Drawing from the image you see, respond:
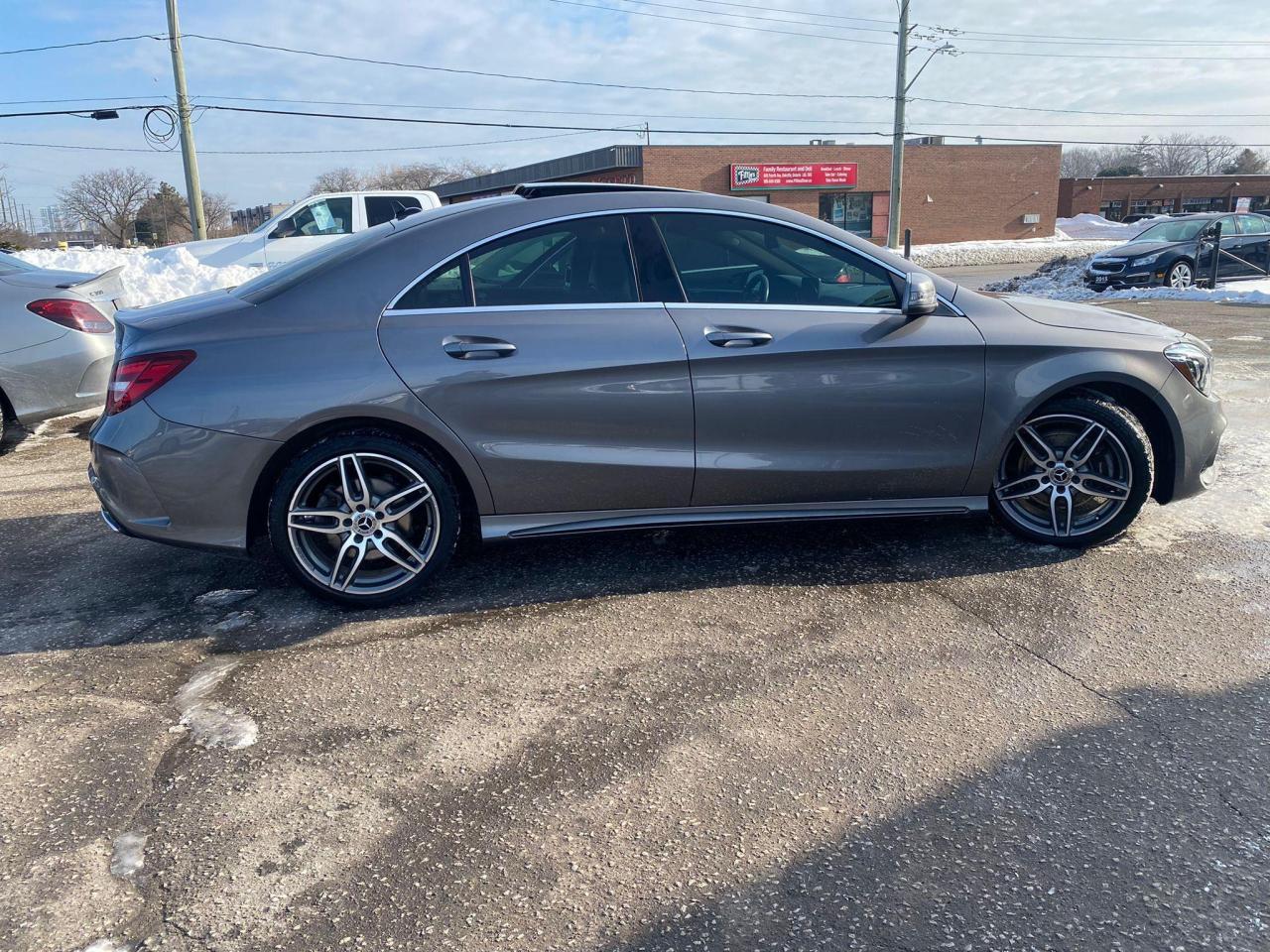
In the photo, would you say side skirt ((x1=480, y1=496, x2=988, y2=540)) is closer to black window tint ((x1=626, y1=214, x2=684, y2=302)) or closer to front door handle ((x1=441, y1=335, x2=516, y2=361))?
front door handle ((x1=441, y1=335, x2=516, y2=361))

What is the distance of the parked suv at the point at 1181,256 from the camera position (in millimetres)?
18578

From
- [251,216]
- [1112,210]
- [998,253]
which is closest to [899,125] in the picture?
[998,253]

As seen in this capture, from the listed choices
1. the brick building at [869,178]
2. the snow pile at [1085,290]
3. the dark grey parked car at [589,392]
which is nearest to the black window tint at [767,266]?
the dark grey parked car at [589,392]

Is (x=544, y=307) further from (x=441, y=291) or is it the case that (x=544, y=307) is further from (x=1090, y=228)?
(x=1090, y=228)

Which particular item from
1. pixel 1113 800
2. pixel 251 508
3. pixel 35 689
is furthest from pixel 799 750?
pixel 35 689

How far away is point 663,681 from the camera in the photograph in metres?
3.32

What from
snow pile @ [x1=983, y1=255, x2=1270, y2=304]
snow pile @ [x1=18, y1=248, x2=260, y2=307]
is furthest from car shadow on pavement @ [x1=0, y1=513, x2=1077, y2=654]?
snow pile @ [x1=18, y1=248, x2=260, y2=307]

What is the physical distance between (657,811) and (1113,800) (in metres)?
1.27

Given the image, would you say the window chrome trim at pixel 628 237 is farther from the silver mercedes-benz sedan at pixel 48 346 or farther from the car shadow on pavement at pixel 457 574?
the silver mercedes-benz sedan at pixel 48 346

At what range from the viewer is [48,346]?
659 centimetres

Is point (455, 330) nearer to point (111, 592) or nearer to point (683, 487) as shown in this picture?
point (683, 487)

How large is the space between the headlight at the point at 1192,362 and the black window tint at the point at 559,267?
2.56m

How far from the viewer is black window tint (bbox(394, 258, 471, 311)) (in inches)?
153

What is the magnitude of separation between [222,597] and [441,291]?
1.67 m
